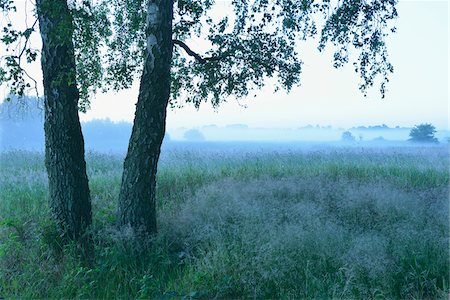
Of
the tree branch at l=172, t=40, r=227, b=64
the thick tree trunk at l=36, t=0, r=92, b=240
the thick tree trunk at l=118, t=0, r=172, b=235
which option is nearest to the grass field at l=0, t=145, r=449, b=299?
the thick tree trunk at l=36, t=0, r=92, b=240

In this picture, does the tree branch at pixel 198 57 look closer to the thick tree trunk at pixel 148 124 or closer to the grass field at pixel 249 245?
the thick tree trunk at pixel 148 124

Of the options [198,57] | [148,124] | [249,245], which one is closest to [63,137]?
[148,124]

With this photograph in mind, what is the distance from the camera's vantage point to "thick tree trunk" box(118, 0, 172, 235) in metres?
6.97

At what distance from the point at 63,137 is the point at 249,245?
12.4 ft

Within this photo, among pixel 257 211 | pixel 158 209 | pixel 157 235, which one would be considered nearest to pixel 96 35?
pixel 158 209

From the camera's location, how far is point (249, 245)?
230 inches

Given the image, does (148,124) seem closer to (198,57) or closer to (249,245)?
(198,57)

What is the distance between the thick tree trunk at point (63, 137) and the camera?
6969 millimetres

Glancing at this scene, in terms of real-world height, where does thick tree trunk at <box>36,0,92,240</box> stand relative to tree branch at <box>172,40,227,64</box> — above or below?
below

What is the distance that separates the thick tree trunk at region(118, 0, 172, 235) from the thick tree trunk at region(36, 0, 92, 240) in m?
0.84

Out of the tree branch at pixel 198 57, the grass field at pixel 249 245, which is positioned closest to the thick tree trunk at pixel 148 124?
the grass field at pixel 249 245

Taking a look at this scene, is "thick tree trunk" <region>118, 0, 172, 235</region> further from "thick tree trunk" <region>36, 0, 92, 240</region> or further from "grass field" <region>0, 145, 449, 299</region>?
"thick tree trunk" <region>36, 0, 92, 240</region>

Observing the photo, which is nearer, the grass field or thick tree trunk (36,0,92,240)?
the grass field

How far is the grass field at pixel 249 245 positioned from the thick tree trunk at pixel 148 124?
515 mm
